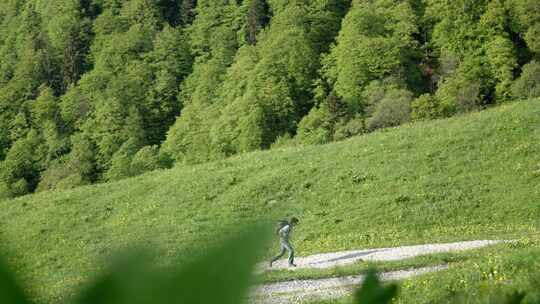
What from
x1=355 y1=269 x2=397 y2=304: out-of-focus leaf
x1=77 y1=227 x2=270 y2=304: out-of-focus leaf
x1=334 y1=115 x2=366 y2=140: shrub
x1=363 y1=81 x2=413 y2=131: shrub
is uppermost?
x1=77 y1=227 x2=270 y2=304: out-of-focus leaf

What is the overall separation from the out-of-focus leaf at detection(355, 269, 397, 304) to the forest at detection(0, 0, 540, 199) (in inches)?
2092

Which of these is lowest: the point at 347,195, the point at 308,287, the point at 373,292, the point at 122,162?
the point at 122,162

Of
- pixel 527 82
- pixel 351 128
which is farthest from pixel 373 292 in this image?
pixel 351 128

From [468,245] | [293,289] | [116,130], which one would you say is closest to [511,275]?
[293,289]

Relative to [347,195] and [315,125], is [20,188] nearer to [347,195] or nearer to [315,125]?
[315,125]

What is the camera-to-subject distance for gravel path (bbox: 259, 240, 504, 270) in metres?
15.3

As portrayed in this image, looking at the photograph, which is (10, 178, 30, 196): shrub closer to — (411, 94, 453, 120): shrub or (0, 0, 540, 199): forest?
(0, 0, 540, 199): forest

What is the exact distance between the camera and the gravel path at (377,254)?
15336mm

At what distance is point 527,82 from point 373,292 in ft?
183

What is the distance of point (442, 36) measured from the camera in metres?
63.7

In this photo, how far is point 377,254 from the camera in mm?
16391

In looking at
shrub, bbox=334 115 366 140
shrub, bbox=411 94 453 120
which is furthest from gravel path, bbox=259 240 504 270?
shrub, bbox=334 115 366 140

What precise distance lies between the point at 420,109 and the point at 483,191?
3277 centimetres

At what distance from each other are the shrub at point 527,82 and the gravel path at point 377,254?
38244mm
